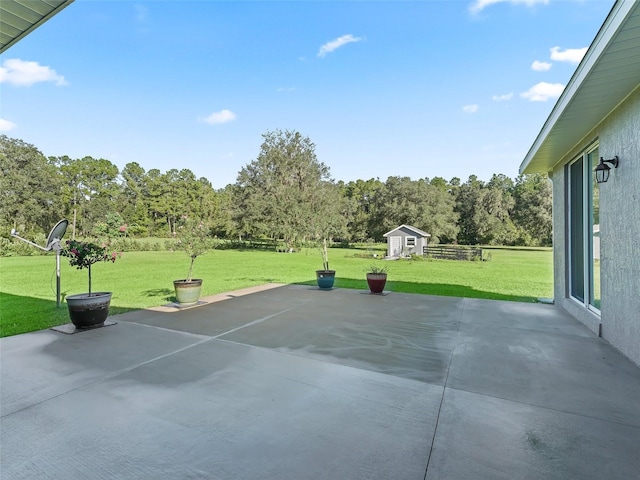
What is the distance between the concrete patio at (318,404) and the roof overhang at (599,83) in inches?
111

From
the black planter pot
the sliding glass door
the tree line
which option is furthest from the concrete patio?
the tree line

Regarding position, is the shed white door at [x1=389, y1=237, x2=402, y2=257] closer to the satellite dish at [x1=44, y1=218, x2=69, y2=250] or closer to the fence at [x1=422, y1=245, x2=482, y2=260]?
the fence at [x1=422, y1=245, x2=482, y2=260]

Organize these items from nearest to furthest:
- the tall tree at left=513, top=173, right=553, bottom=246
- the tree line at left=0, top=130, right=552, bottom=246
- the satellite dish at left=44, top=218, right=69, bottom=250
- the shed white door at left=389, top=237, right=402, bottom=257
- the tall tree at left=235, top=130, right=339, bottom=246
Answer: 1. the satellite dish at left=44, top=218, right=69, bottom=250
2. the shed white door at left=389, top=237, right=402, bottom=257
3. the tall tree at left=235, top=130, right=339, bottom=246
4. the tree line at left=0, top=130, right=552, bottom=246
5. the tall tree at left=513, top=173, right=553, bottom=246

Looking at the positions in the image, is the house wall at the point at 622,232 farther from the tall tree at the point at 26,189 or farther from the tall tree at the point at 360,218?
the tall tree at the point at 26,189

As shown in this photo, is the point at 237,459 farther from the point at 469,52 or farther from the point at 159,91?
the point at 159,91

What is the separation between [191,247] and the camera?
662 cm

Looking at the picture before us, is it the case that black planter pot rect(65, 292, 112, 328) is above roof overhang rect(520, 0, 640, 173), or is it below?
below

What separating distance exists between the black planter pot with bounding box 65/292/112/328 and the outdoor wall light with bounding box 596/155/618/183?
707 cm

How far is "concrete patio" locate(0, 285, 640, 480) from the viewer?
1869 mm

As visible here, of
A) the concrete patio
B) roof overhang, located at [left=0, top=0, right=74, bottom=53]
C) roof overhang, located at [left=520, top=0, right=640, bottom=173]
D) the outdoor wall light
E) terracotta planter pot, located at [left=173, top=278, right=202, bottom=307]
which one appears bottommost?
the concrete patio

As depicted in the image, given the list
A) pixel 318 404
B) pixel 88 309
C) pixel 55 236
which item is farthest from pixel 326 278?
pixel 318 404

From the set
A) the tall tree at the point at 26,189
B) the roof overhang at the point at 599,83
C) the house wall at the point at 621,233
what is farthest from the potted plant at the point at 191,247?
the tall tree at the point at 26,189

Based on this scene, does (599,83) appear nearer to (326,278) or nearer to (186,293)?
(326,278)

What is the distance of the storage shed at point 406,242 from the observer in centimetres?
2181
